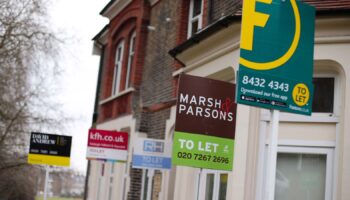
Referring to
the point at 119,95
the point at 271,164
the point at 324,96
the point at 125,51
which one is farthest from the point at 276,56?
the point at 125,51

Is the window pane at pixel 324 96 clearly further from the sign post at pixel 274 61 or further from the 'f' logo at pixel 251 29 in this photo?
the 'f' logo at pixel 251 29

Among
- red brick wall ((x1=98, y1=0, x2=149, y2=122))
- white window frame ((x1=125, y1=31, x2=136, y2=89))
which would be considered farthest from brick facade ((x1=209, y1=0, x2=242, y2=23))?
white window frame ((x1=125, y1=31, x2=136, y2=89))

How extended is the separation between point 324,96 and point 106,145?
25.9 feet

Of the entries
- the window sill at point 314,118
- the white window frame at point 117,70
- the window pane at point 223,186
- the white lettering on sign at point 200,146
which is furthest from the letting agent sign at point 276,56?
the white window frame at point 117,70

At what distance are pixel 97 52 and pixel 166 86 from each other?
389 inches

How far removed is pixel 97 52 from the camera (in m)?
25.1

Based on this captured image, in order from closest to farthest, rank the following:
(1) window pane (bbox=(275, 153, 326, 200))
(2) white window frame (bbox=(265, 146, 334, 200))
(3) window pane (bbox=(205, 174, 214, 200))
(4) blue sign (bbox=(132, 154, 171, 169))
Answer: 1. (2) white window frame (bbox=(265, 146, 334, 200))
2. (1) window pane (bbox=(275, 153, 326, 200))
3. (3) window pane (bbox=(205, 174, 214, 200))
4. (4) blue sign (bbox=(132, 154, 171, 169))

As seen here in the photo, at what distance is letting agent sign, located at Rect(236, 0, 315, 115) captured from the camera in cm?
585

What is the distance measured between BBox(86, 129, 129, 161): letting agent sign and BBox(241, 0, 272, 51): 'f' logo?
10429mm

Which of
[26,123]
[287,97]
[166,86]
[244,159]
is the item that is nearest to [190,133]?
[244,159]

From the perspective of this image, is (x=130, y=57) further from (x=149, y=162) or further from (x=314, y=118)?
(x=314, y=118)

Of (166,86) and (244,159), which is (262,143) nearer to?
(244,159)

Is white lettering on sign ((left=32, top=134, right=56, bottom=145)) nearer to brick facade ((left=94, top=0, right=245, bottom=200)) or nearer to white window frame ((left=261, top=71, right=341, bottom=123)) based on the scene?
brick facade ((left=94, top=0, right=245, bottom=200))

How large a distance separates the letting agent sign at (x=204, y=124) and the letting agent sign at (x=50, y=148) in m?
6.56
